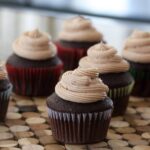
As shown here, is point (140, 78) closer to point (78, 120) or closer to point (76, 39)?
point (76, 39)

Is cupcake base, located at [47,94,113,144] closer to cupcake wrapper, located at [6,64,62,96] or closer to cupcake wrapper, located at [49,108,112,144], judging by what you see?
cupcake wrapper, located at [49,108,112,144]

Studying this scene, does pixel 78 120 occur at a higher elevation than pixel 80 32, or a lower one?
lower

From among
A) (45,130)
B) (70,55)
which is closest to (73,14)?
(70,55)

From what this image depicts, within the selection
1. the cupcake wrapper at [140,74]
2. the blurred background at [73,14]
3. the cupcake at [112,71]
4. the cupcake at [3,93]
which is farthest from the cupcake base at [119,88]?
the blurred background at [73,14]

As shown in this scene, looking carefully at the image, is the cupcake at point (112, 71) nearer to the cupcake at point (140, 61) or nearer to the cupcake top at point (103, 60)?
the cupcake top at point (103, 60)

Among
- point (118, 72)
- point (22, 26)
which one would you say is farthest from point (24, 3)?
point (118, 72)

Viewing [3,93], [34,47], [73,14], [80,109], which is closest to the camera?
[80,109]
